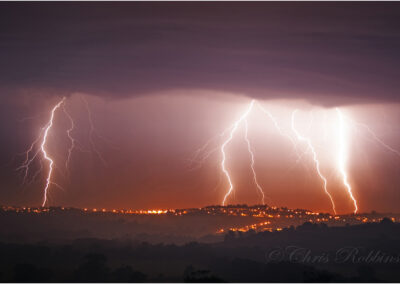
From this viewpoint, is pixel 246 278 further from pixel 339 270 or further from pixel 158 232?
pixel 158 232

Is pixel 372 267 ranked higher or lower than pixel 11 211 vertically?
lower

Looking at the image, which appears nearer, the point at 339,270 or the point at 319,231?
the point at 339,270

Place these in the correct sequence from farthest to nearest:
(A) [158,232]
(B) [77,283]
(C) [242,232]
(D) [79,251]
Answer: (A) [158,232] → (C) [242,232] → (D) [79,251] → (B) [77,283]

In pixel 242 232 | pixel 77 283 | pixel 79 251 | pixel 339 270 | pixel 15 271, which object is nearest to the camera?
pixel 77 283

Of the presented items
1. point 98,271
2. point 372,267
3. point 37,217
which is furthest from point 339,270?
point 37,217

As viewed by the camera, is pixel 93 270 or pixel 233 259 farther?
pixel 233 259

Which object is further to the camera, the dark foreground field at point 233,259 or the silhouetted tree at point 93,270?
the dark foreground field at point 233,259

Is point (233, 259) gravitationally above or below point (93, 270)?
above

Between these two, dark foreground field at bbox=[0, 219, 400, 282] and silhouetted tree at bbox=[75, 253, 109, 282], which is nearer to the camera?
silhouetted tree at bbox=[75, 253, 109, 282]
